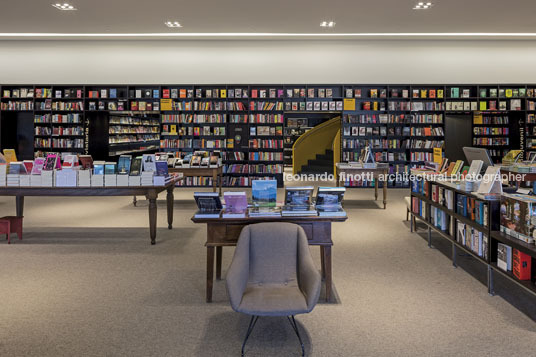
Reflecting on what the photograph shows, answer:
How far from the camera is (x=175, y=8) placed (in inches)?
A: 344

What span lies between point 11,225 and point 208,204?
359cm

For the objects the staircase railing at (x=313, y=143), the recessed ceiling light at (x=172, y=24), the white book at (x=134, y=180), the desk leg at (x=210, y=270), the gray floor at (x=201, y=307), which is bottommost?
the gray floor at (x=201, y=307)

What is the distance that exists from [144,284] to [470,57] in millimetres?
10887

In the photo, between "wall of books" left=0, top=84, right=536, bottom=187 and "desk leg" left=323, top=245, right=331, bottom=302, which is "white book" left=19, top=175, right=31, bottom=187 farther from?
"wall of books" left=0, top=84, right=536, bottom=187

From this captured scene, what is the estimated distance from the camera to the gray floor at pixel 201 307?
274 centimetres

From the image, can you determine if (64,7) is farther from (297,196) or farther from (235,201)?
(297,196)

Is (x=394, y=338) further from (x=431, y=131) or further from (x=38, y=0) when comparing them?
(x=431, y=131)

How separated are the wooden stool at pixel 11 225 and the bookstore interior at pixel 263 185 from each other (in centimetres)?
5

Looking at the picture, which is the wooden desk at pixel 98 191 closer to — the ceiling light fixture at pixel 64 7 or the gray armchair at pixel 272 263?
the gray armchair at pixel 272 263

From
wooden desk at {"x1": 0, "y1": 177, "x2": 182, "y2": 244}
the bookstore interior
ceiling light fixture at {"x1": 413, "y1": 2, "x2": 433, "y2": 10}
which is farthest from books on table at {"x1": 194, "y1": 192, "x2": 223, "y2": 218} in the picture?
ceiling light fixture at {"x1": 413, "y1": 2, "x2": 433, "y2": 10}

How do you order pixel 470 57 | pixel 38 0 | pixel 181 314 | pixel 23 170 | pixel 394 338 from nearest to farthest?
pixel 394 338, pixel 181 314, pixel 23 170, pixel 38 0, pixel 470 57

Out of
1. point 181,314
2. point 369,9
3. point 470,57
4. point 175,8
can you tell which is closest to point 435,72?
point 470,57

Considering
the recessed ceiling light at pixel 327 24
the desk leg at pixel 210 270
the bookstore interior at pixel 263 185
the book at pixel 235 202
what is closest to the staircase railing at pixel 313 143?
the bookstore interior at pixel 263 185

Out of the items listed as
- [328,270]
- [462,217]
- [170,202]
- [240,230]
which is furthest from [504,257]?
[170,202]
